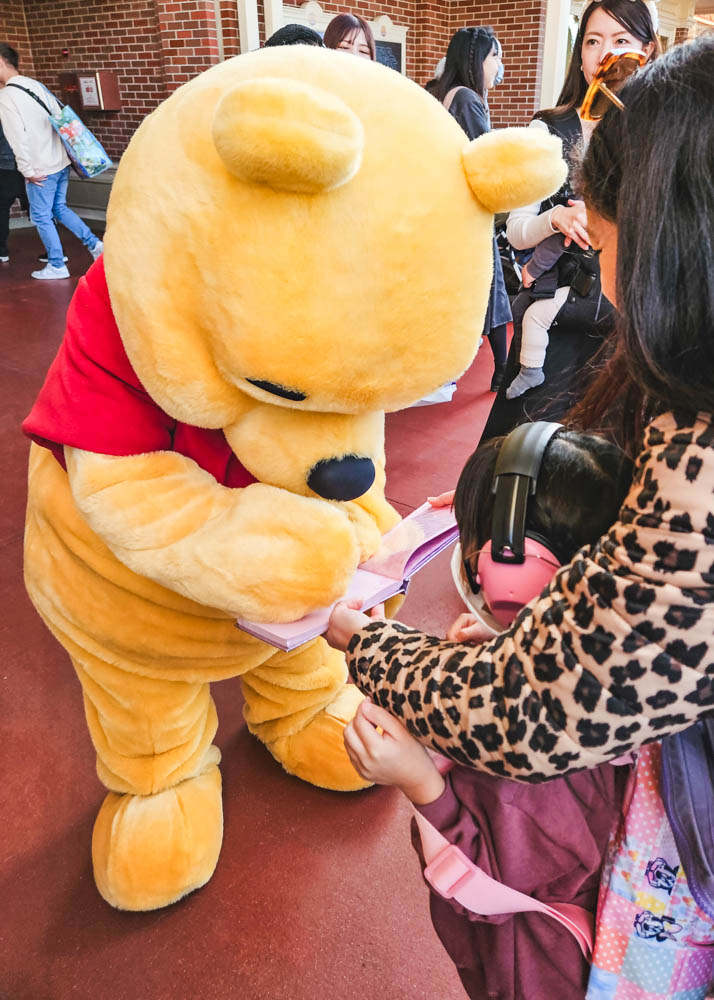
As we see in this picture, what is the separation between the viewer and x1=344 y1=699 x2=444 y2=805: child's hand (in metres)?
0.79

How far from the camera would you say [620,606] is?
582mm

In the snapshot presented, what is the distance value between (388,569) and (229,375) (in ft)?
1.36

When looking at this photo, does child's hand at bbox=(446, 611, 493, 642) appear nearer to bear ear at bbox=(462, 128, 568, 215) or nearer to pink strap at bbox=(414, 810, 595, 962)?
pink strap at bbox=(414, 810, 595, 962)

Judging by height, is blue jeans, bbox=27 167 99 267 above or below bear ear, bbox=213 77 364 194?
below

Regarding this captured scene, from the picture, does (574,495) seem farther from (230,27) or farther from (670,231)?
(230,27)

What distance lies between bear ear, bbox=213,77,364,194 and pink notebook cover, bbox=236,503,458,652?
55 cm

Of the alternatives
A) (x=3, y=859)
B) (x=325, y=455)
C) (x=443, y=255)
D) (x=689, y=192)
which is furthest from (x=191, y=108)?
(x=3, y=859)

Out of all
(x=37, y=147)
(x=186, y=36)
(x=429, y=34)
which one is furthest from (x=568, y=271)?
(x=429, y=34)

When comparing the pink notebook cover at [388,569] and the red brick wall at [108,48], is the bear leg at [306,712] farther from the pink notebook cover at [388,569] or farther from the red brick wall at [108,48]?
the red brick wall at [108,48]

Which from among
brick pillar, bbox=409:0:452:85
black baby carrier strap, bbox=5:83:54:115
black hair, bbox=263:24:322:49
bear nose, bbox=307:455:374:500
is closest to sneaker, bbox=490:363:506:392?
black hair, bbox=263:24:322:49

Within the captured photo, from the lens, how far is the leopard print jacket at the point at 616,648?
562 millimetres

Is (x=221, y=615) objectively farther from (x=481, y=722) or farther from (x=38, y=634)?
(x=38, y=634)

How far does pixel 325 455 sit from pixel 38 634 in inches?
53.3

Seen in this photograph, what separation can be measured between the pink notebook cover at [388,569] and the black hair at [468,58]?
279 cm
